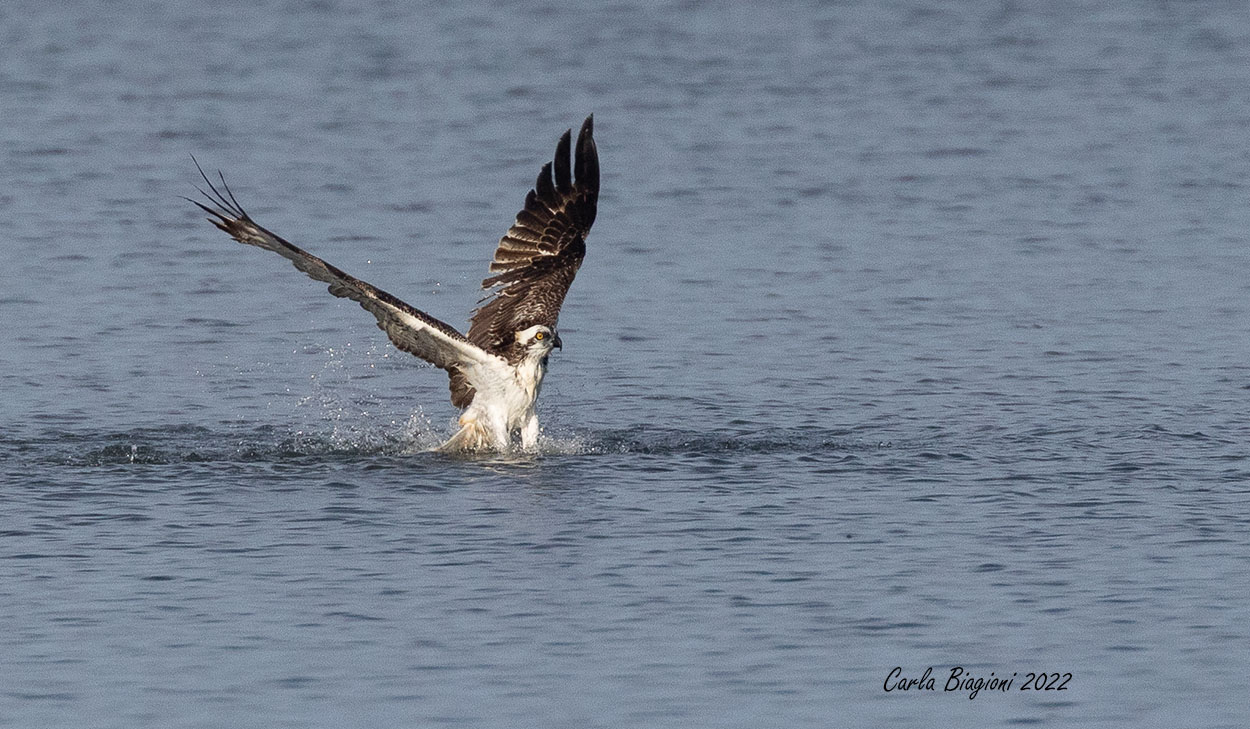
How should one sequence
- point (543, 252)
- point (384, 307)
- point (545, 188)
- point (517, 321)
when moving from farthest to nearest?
1. point (543, 252)
2. point (545, 188)
3. point (517, 321)
4. point (384, 307)

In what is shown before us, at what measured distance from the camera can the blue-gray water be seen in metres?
9.16

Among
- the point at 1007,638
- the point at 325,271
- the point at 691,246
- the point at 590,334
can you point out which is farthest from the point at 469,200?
the point at 1007,638

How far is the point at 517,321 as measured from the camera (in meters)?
13.7

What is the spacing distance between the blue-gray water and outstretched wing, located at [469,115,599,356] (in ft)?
2.43

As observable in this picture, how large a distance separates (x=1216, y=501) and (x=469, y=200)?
10.3 m

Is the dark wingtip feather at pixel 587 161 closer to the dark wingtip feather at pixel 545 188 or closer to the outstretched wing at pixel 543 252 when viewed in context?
the outstretched wing at pixel 543 252

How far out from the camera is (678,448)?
13133 mm

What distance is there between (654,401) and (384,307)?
288cm

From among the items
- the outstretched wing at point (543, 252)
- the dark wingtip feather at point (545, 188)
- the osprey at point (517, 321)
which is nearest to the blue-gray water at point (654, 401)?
the osprey at point (517, 321)

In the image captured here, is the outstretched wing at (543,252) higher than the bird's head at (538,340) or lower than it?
higher
